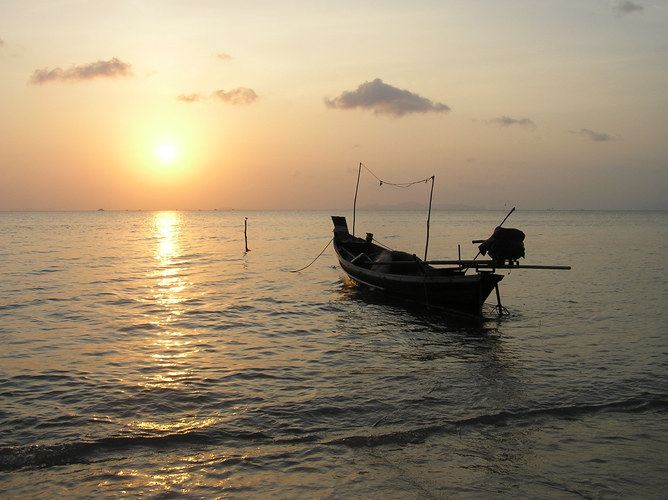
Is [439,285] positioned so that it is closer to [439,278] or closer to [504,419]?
[439,278]

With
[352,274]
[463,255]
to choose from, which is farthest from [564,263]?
[352,274]

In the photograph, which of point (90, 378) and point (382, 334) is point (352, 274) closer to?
point (382, 334)

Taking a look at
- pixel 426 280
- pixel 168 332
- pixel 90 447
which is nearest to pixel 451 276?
pixel 426 280

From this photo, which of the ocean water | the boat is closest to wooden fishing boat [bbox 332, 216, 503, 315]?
the boat

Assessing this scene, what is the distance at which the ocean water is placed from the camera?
277 inches

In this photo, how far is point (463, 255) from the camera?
149ft

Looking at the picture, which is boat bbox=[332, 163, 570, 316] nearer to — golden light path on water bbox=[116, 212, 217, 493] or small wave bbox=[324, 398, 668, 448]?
small wave bbox=[324, 398, 668, 448]

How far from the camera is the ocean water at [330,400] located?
7.02 metres

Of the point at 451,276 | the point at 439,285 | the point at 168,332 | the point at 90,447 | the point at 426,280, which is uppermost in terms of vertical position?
the point at 451,276

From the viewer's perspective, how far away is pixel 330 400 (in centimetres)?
1008

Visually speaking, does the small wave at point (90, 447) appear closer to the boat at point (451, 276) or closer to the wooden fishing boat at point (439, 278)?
the boat at point (451, 276)

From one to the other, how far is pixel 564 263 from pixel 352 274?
72.5 feet

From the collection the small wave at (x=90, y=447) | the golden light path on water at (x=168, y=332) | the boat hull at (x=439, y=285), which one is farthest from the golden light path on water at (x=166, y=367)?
the boat hull at (x=439, y=285)

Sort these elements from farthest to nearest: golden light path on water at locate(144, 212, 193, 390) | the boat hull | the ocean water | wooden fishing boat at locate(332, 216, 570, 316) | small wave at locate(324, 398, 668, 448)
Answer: the boat hull
wooden fishing boat at locate(332, 216, 570, 316)
golden light path on water at locate(144, 212, 193, 390)
small wave at locate(324, 398, 668, 448)
the ocean water
